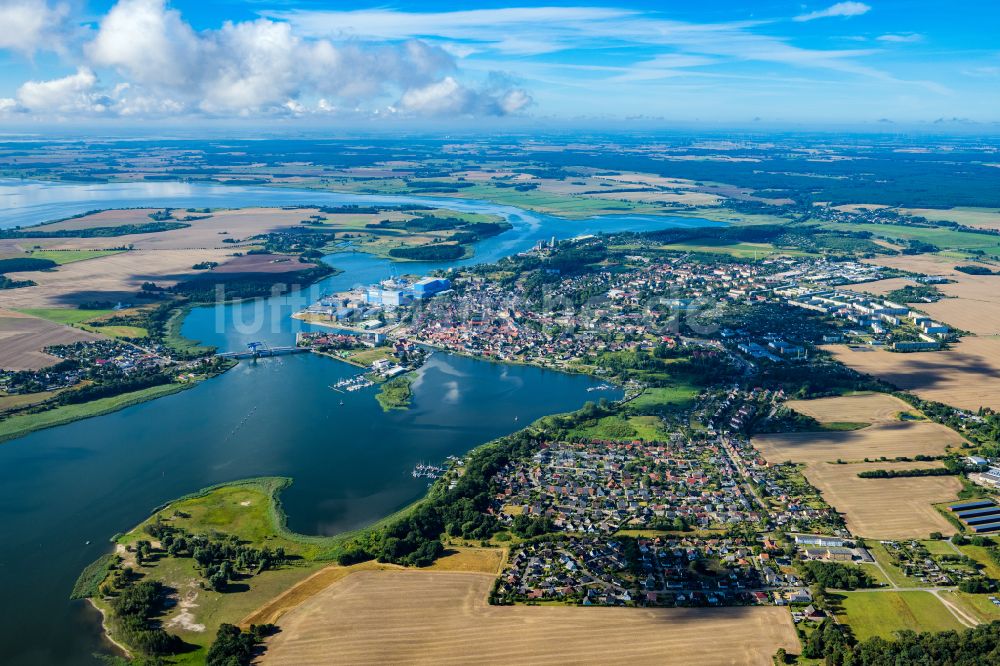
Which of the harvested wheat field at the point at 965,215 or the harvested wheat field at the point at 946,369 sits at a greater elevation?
the harvested wheat field at the point at 965,215

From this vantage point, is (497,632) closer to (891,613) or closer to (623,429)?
(891,613)

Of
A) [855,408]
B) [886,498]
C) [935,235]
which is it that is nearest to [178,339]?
[855,408]

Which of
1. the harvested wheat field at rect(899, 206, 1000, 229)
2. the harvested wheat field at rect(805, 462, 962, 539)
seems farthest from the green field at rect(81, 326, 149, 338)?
the harvested wheat field at rect(899, 206, 1000, 229)

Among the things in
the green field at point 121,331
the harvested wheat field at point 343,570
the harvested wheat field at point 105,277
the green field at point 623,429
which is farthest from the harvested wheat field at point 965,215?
the green field at point 121,331

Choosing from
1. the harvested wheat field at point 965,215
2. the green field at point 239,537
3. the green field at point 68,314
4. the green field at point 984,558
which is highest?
the harvested wheat field at point 965,215

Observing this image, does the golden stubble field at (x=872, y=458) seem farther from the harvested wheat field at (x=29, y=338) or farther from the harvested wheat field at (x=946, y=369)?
the harvested wheat field at (x=29, y=338)
